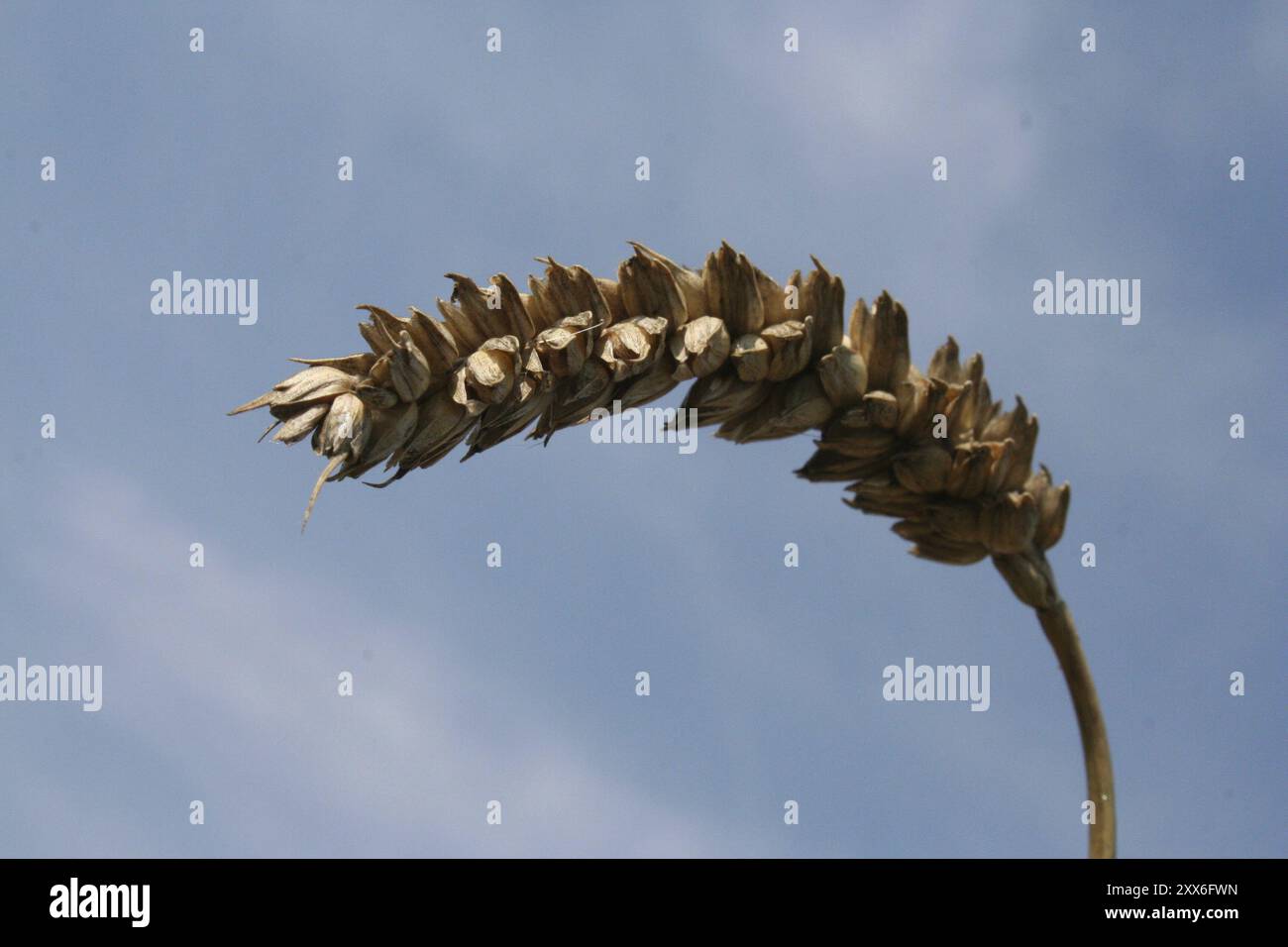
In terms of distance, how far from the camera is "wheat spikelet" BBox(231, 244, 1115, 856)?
2.12 metres

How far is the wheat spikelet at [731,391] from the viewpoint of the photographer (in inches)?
83.4

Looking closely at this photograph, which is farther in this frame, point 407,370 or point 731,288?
point 731,288

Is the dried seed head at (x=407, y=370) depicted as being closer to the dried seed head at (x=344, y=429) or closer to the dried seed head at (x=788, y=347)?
the dried seed head at (x=344, y=429)

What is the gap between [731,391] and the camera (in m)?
2.48

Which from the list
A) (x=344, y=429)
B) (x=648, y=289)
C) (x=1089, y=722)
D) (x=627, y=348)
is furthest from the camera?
(x=1089, y=722)

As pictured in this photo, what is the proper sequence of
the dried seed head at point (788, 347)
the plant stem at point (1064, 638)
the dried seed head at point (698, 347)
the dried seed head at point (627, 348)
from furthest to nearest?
the plant stem at point (1064, 638)
the dried seed head at point (788, 347)
the dried seed head at point (698, 347)
the dried seed head at point (627, 348)

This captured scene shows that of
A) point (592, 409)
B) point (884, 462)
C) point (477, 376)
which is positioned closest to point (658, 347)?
point (592, 409)

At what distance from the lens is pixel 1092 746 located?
2.70 m

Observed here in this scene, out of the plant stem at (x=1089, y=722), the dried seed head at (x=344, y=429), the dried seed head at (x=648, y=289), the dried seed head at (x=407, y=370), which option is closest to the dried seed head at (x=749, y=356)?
the dried seed head at (x=648, y=289)

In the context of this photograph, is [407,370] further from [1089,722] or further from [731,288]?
[1089,722]

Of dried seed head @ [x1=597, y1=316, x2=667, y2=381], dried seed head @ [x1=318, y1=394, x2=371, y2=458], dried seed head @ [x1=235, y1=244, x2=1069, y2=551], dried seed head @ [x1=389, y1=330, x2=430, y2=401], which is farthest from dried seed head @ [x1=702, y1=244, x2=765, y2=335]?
dried seed head @ [x1=318, y1=394, x2=371, y2=458]

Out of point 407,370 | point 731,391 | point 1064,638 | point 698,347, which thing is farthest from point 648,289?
point 1064,638
